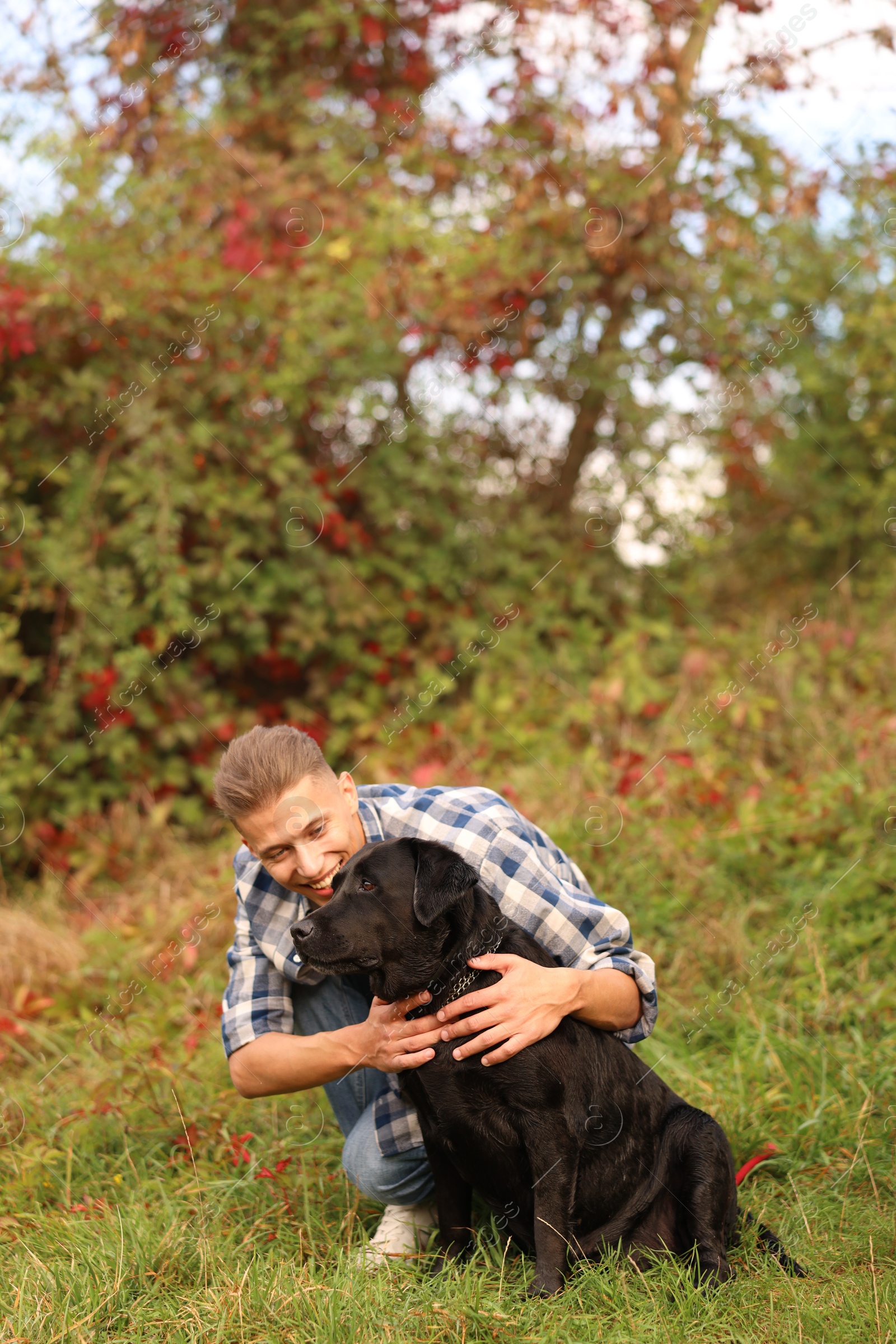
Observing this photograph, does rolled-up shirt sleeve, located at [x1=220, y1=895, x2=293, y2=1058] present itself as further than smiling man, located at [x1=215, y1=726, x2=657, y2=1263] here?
Yes

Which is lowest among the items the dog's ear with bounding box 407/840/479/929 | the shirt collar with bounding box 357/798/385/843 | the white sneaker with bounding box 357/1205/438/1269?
the white sneaker with bounding box 357/1205/438/1269

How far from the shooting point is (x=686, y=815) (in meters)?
4.36

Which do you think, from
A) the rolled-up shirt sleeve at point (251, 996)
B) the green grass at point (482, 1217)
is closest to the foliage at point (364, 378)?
the green grass at point (482, 1217)

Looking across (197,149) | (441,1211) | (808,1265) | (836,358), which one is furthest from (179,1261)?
(836,358)

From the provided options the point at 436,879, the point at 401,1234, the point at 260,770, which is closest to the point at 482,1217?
the point at 401,1234

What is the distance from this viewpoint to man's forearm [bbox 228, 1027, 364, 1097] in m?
2.36

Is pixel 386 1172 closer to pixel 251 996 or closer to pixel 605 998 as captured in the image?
pixel 251 996

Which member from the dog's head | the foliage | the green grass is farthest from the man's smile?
the foliage

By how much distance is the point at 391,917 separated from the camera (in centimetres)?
218

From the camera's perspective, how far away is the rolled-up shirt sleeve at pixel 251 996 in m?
2.59

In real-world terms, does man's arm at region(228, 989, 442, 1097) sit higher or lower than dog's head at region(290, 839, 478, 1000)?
lower

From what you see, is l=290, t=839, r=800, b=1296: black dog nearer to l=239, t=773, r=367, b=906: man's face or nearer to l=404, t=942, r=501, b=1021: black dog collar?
l=404, t=942, r=501, b=1021: black dog collar

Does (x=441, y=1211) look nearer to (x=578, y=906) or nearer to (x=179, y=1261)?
(x=179, y=1261)

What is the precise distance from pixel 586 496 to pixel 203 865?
3.10 m
